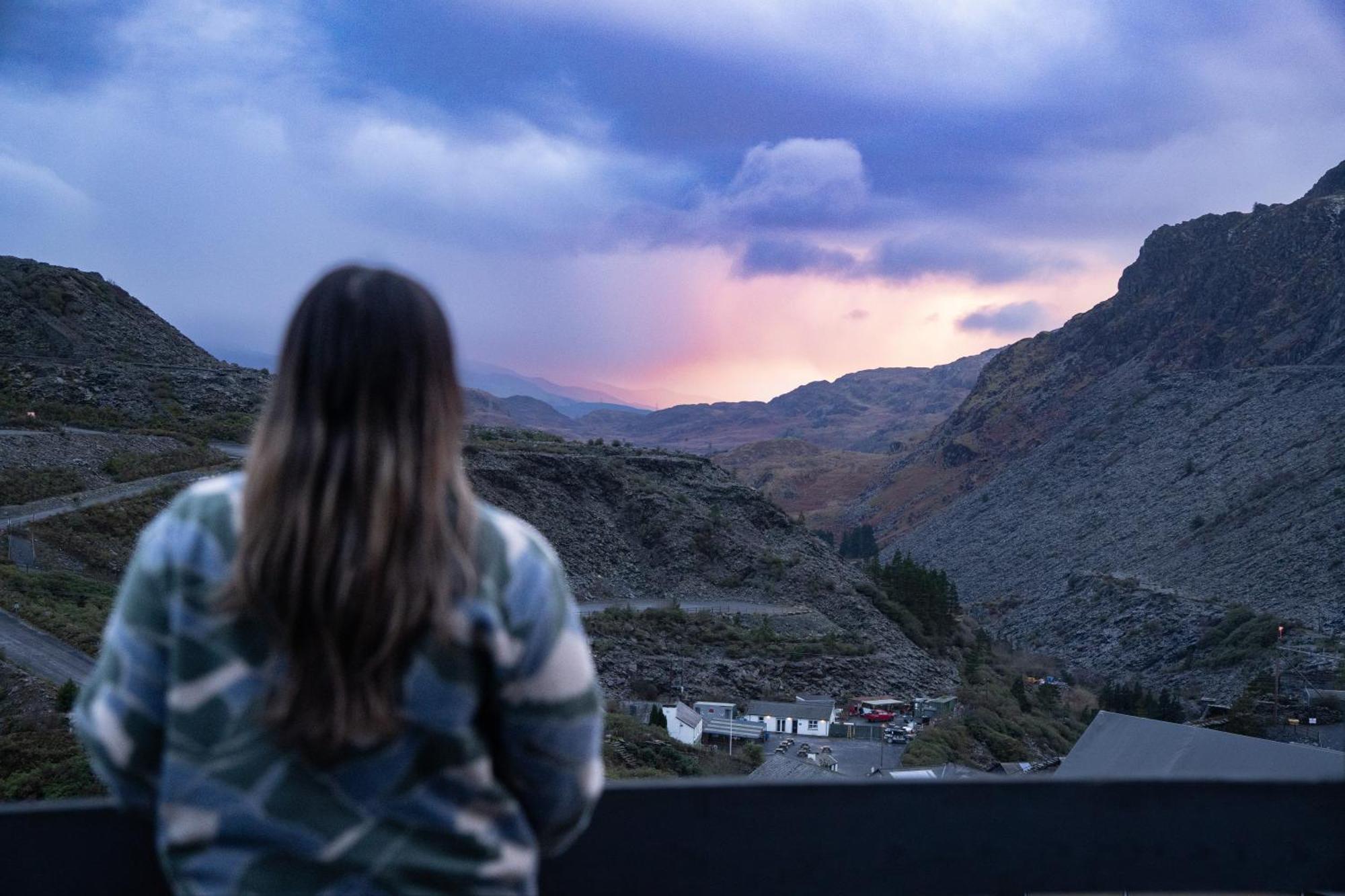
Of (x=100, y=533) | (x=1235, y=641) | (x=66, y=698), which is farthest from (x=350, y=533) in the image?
(x=1235, y=641)

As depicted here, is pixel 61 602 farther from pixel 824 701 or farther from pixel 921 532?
pixel 921 532

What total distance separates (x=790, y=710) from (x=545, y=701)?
25.4 m

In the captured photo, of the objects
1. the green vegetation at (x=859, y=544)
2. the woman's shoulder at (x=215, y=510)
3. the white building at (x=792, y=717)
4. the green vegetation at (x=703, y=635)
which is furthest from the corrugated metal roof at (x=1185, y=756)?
the green vegetation at (x=859, y=544)

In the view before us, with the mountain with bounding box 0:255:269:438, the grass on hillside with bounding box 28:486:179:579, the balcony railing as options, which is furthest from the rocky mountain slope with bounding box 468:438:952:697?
the balcony railing

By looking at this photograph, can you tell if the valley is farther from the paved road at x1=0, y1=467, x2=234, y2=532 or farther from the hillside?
the hillside

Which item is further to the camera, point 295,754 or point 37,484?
point 37,484

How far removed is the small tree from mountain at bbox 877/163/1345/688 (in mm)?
36517

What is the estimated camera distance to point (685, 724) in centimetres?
2138

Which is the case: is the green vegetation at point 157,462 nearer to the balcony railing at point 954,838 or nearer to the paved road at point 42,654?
the paved road at point 42,654

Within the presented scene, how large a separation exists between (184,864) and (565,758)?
515 millimetres

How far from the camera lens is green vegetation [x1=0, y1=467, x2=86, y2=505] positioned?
1010 inches

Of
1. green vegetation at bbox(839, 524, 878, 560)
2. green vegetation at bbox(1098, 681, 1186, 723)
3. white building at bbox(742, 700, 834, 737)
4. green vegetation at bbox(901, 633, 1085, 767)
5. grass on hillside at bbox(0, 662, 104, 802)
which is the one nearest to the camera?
grass on hillside at bbox(0, 662, 104, 802)

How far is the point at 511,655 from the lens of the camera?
4.14 feet

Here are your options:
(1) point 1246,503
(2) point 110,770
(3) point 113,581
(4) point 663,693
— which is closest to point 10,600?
(3) point 113,581
